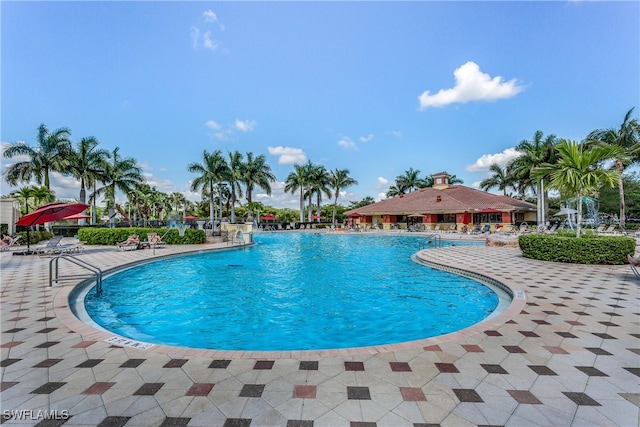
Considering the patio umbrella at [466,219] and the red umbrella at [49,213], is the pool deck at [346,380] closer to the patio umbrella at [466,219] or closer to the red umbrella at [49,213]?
the red umbrella at [49,213]

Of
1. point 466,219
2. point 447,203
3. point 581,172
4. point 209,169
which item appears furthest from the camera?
point 447,203

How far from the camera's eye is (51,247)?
45.8 ft

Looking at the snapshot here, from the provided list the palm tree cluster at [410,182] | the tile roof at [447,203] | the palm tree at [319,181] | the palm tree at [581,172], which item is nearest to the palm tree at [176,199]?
the palm tree at [319,181]

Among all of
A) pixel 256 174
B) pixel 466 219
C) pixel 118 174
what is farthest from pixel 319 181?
pixel 118 174

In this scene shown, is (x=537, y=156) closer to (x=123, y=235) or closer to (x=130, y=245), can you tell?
(x=130, y=245)

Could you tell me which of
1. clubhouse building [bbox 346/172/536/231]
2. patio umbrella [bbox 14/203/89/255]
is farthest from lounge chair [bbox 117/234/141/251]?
clubhouse building [bbox 346/172/536/231]

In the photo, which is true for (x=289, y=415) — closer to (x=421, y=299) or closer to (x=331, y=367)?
(x=331, y=367)

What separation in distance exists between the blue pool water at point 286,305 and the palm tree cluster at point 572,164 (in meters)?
6.33

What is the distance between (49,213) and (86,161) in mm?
18889

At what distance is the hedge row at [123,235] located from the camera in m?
18.8

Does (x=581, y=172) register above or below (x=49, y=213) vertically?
above

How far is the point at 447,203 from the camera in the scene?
33.7 m

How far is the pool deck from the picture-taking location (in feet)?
8.52

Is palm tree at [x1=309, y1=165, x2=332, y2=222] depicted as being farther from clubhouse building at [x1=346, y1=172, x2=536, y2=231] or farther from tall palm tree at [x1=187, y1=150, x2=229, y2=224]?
tall palm tree at [x1=187, y1=150, x2=229, y2=224]
